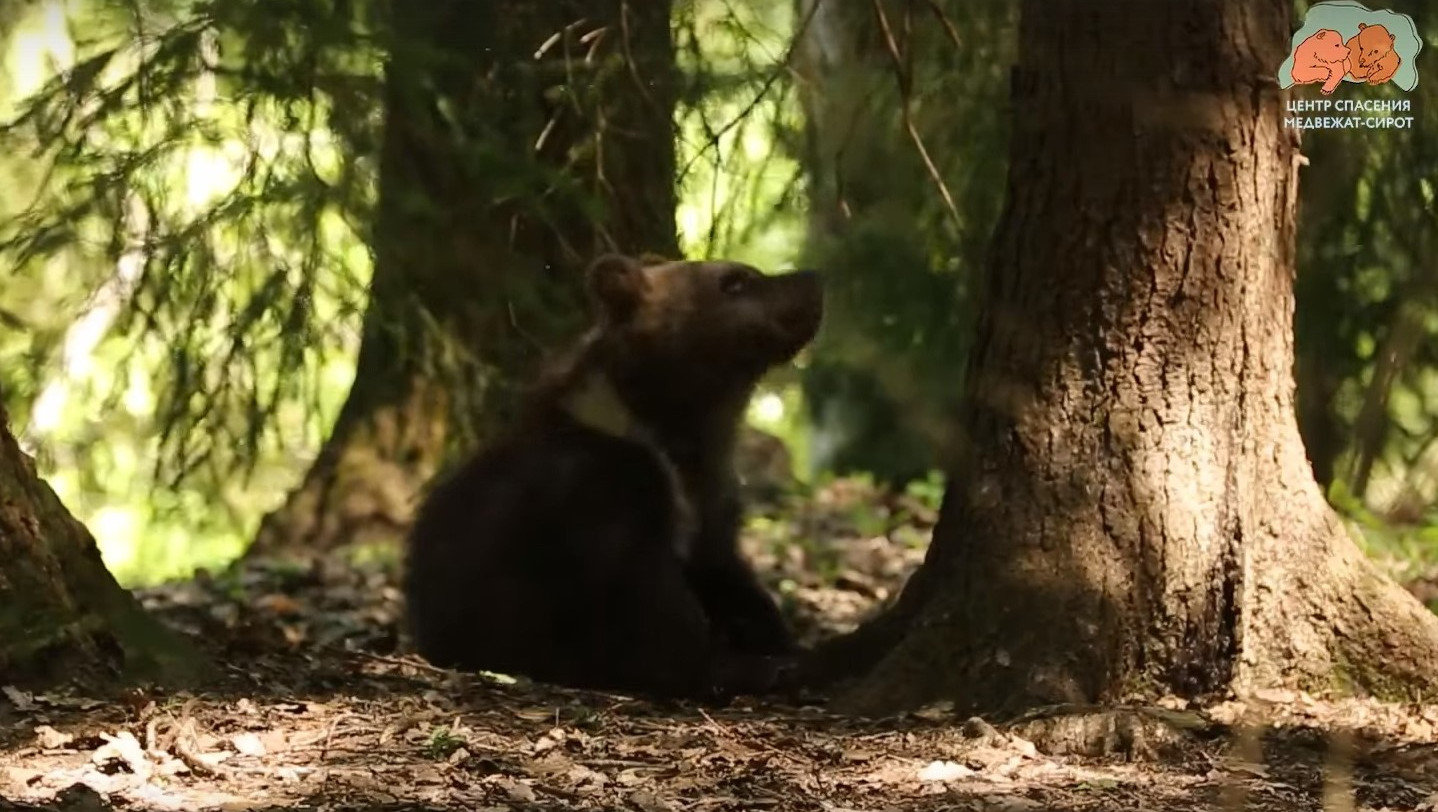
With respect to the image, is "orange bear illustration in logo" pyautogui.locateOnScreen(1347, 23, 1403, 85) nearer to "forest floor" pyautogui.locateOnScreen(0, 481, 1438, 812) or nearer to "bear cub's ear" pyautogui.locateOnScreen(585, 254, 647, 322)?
"forest floor" pyautogui.locateOnScreen(0, 481, 1438, 812)

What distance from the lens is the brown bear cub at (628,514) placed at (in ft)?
19.1

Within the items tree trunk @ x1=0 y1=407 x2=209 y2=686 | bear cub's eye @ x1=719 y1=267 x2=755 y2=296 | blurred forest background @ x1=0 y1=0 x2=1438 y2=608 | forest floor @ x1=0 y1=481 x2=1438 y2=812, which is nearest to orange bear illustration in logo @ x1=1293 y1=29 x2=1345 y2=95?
blurred forest background @ x1=0 y1=0 x2=1438 y2=608

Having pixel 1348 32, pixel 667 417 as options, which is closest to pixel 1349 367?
pixel 1348 32

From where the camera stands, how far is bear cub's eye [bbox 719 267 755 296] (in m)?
6.48

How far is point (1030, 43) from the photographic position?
16.2 feet

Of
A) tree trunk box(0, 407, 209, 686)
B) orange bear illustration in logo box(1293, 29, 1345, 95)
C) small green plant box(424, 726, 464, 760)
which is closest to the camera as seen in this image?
small green plant box(424, 726, 464, 760)

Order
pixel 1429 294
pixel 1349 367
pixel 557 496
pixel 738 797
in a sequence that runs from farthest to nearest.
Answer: pixel 1349 367 < pixel 1429 294 < pixel 557 496 < pixel 738 797

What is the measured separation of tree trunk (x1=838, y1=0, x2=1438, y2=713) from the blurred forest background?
0.87 metres

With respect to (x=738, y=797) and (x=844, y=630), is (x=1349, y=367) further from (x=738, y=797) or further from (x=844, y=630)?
(x=738, y=797)

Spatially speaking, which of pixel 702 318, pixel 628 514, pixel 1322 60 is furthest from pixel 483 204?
pixel 1322 60

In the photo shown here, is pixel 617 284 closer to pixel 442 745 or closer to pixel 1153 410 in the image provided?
pixel 1153 410

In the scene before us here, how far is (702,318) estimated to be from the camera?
257 inches

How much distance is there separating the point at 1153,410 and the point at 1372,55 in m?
1.74

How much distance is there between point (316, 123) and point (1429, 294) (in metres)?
4.05
